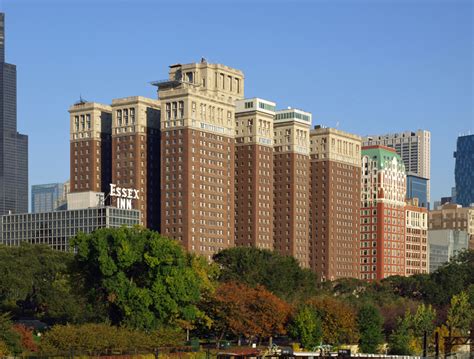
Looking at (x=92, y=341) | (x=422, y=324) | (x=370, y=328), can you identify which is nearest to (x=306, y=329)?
(x=370, y=328)

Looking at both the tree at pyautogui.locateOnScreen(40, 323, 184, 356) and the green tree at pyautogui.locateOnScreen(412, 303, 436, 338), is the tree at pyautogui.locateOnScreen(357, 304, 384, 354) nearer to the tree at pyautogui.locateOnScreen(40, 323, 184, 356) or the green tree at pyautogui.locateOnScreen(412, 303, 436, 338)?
the green tree at pyautogui.locateOnScreen(412, 303, 436, 338)

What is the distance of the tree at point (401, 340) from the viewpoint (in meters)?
152

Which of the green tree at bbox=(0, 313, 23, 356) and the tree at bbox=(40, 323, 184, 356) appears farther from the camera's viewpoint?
the tree at bbox=(40, 323, 184, 356)

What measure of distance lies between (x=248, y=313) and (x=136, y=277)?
23847 millimetres

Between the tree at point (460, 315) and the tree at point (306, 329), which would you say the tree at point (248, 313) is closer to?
the tree at point (306, 329)

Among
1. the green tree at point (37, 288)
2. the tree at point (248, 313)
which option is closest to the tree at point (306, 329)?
the tree at point (248, 313)

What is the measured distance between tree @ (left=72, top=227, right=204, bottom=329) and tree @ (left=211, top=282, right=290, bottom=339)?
515 inches

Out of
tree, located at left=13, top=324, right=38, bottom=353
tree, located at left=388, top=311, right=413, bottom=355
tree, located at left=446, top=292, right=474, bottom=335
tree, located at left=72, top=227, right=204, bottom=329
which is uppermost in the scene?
tree, located at left=72, top=227, right=204, bottom=329

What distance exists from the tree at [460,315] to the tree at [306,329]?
27097 mm

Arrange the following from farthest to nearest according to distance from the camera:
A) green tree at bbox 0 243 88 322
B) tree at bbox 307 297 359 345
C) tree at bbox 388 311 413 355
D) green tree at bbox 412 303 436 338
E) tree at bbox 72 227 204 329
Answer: green tree at bbox 412 303 436 338, green tree at bbox 0 243 88 322, tree at bbox 307 297 359 345, tree at bbox 388 311 413 355, tree at bbox 72 227 204 329

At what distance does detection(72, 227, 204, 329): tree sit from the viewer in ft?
427

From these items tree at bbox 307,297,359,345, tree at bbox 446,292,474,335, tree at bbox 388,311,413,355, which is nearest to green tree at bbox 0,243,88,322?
tree at bbox 307,297,359,345

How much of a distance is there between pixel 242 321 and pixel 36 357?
154 ft

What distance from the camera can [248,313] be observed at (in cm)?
15100
